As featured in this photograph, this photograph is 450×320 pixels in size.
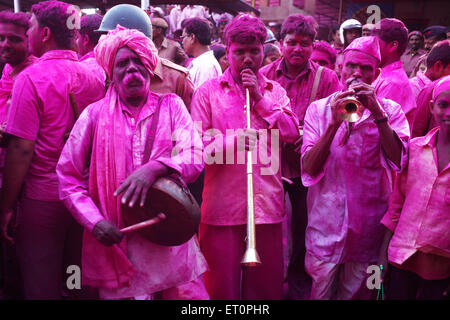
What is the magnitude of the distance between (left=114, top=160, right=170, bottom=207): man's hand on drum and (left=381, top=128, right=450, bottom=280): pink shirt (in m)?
1.73

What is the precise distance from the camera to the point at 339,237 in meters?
3.00

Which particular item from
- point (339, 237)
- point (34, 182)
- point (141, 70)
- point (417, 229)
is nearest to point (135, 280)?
point (34, 182)

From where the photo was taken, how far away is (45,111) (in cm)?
284

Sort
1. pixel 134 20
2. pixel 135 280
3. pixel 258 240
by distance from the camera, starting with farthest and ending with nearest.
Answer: pixel 134 20 < pixel 258 240 < pixel 135 280

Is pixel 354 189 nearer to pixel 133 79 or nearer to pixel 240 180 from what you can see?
pixel 240 180

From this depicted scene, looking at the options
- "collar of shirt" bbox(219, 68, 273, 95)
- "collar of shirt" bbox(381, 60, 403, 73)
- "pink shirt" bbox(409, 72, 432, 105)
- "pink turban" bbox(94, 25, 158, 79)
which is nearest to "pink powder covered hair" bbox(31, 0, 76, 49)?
"pink turban" bbox(94, 25, 158, 79)

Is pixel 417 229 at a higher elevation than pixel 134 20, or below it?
below

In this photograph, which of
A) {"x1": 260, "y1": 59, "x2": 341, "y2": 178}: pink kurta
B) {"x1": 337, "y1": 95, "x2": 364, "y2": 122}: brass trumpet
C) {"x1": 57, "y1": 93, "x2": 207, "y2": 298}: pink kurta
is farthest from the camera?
{"x1": 260, "y1": 59, "x2": 341, "y2": 178}: pink kurta

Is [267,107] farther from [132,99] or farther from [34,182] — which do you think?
[34,182]

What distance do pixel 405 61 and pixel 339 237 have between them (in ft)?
22.2

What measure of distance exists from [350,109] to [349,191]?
2.10 ft

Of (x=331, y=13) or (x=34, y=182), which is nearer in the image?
(x=34, y=182)

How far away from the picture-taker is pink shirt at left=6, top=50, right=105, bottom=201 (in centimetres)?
277

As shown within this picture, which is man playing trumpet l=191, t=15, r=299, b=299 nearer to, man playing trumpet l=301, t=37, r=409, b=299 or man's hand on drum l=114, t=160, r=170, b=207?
man playing trumpet l=301, t=37, r=409, b=299
